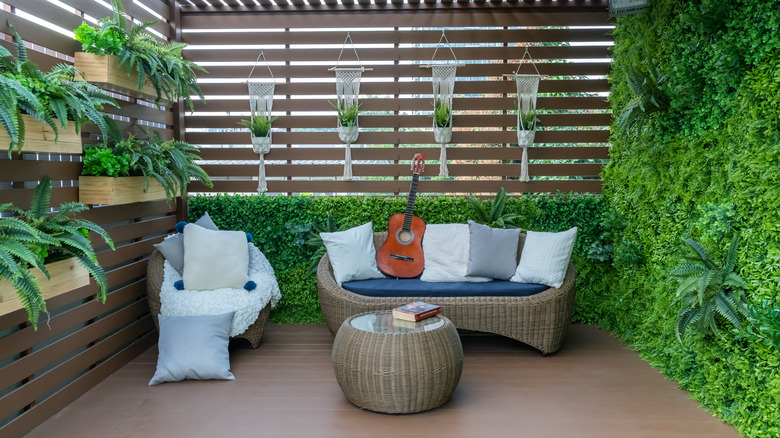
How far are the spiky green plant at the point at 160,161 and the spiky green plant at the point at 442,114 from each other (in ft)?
6.96

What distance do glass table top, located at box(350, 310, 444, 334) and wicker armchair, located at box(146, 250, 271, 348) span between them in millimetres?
1144

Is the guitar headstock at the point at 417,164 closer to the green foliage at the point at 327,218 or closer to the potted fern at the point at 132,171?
the green foliage at the point at 327,218

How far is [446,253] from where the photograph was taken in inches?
193

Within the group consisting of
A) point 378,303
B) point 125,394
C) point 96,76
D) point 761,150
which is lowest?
point 125,394

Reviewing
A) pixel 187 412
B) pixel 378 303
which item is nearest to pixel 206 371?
pixel 187 412

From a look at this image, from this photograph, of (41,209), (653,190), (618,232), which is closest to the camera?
(41,209)

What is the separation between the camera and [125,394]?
373 cm

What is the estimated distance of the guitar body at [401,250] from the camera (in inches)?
193

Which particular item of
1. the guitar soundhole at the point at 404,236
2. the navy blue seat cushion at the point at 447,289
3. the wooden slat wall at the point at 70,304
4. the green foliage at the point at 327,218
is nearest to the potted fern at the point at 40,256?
the wooden slat wall at the point at 70,304

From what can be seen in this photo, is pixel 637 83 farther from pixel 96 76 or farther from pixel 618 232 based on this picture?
pixel 96 76

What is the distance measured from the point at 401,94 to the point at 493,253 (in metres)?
1.87

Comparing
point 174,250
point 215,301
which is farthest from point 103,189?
point 215,301

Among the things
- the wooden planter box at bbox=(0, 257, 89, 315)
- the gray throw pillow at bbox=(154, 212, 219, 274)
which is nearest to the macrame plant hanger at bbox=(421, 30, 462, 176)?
the gray throw pillow at bbox=(154, 212, 219, 274)

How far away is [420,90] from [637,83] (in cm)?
216
